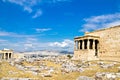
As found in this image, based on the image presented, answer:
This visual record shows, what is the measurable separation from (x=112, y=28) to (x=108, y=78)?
34.8 m

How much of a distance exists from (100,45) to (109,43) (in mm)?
4965

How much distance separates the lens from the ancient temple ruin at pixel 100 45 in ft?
173

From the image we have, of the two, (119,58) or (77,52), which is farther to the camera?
(77,52)

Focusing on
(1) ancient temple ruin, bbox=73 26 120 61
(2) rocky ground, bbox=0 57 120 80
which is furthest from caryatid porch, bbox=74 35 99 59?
(2) rocky ground, bbox=0 57 120 80

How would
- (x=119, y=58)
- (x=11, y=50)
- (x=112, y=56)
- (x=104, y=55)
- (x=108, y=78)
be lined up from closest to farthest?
(x=108, y=78) < (x=119, y=58) < (x=112, y=56) < (x=104, y=55) < (x=11, y=50)

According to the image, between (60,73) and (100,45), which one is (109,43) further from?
(60,73)

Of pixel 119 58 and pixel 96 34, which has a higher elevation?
pixel 96 34

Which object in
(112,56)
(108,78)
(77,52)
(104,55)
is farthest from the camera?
(77,52)

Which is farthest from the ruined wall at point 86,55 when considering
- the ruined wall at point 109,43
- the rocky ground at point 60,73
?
the rocky ground at point 60,73

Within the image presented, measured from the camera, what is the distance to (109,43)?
2189 inches

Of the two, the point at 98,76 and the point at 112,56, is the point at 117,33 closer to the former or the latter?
the point at 112,56

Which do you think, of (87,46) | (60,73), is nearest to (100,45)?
(87,46)

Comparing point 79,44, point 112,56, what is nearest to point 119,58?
point 112,56

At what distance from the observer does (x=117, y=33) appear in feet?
170
